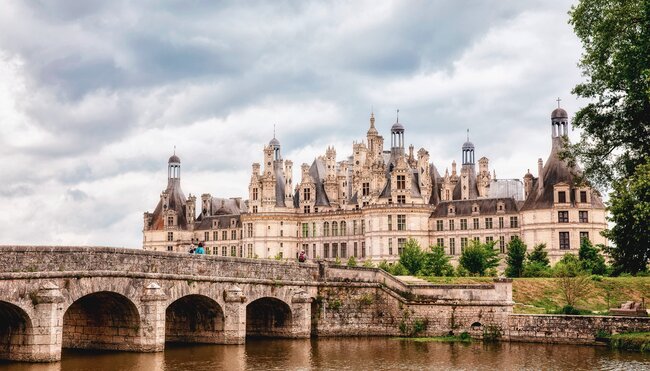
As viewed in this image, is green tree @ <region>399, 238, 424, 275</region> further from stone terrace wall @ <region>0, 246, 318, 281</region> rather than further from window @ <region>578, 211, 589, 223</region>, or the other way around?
stone terrace wall @ <region>0, 246, 318, 281</region>

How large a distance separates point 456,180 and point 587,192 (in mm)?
17291

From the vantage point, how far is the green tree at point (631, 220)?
28812 millimetres

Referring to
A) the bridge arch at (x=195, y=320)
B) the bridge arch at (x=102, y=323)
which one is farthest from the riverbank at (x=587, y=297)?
the bridge arch at (x=102, y=323)

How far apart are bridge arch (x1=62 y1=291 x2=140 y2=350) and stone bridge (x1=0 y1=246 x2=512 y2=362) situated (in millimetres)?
46

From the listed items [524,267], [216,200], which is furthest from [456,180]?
[216,200]

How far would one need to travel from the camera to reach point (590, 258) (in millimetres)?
60906

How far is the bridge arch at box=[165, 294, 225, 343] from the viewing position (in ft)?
119

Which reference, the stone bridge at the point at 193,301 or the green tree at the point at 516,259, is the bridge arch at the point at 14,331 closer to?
the stone bridge at the point at 193,301

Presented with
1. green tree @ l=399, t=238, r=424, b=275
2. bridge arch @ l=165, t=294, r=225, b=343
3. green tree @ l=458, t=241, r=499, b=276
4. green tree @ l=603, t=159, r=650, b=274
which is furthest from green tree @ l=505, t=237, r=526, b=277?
bridge arch @ l=165, t=294, r=225, b=343

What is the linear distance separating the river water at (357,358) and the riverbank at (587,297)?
8160mm

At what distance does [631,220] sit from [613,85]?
5.61 metres

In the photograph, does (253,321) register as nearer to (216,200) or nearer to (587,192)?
(587,192)

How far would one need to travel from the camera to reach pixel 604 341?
36844mm

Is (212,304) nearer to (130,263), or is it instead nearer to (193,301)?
(193,301)
